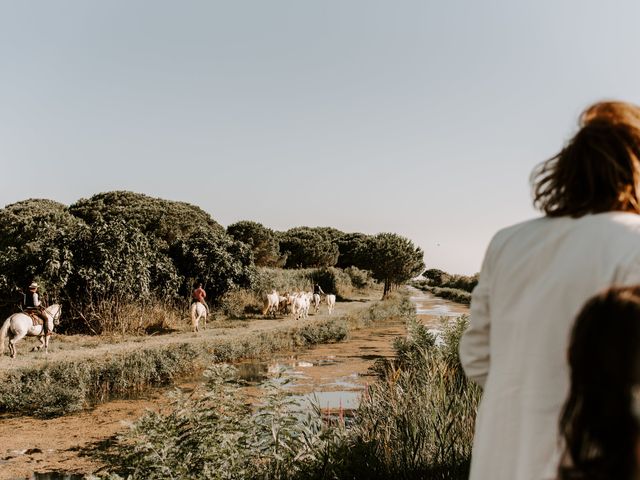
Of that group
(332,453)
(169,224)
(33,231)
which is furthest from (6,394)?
(169,224)

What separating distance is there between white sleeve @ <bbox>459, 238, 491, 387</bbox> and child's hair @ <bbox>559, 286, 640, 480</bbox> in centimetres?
50

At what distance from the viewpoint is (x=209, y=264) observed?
2009 cm

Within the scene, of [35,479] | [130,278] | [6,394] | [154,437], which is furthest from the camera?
[130,278]

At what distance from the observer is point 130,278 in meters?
16.2

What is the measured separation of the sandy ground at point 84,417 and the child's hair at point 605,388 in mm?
4153

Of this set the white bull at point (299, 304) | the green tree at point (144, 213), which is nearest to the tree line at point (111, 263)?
the white bull at point (299, 304)

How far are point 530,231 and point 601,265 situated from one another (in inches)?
9.2

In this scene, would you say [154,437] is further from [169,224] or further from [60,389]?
[169,224]

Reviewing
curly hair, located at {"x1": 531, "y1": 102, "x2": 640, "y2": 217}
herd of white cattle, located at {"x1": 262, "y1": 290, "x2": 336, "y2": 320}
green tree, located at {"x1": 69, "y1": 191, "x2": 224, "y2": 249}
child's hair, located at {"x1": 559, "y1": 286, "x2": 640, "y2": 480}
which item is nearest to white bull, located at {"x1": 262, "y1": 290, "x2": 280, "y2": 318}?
herd of white cattle, located at {"x1": 262, "y1": 290, "x2": 336, "y2": 320}

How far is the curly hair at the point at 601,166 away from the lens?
1.37m

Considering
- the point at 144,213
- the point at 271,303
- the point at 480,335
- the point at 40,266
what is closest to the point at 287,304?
the point at 271,303

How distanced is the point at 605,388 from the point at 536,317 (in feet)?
1.13

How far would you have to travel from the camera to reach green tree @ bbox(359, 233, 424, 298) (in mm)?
38469

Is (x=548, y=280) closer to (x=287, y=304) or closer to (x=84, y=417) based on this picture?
(x=84, y=417)
